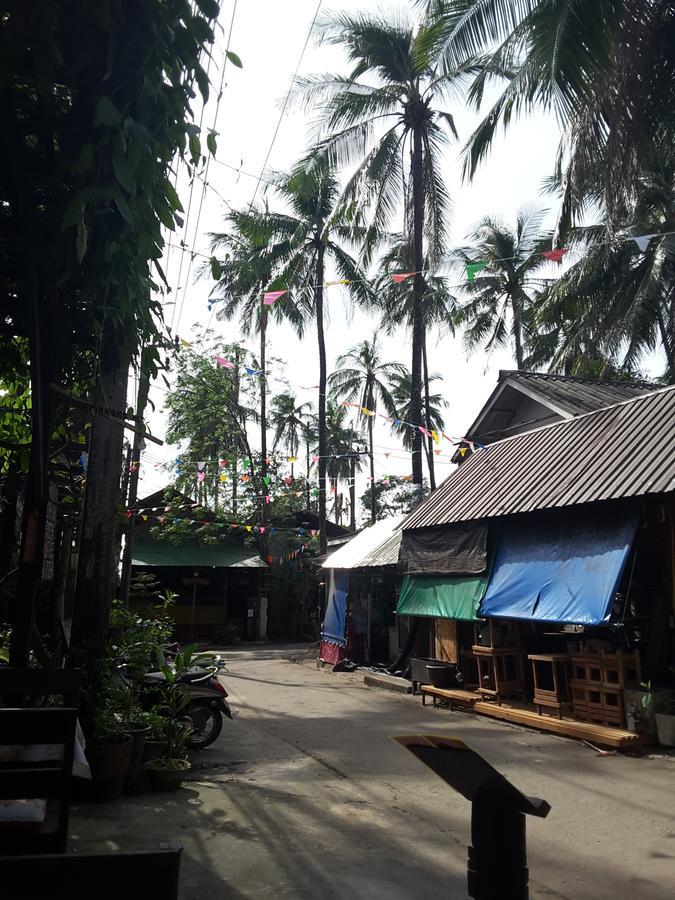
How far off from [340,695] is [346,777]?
6.75 metres

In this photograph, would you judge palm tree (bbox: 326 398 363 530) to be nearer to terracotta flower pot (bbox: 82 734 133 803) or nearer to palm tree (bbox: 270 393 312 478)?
palm tree (bbox: 270 393 312 478)

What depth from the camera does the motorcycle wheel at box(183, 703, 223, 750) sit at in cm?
848

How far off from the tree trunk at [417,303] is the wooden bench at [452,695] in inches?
261

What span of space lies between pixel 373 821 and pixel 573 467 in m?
5.93

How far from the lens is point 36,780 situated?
3.17 meters

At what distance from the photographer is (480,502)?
11688 mm

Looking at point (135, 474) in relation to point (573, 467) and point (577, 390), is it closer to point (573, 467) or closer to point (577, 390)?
point (577, 390)

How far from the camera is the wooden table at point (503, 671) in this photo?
36.5 feet

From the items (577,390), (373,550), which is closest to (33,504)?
(577,390)

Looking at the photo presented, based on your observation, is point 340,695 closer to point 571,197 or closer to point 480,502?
point 480,502

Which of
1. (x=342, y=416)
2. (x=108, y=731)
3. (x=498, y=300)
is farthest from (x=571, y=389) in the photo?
(x=342, y=416)

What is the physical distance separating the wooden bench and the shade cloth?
1987 mm

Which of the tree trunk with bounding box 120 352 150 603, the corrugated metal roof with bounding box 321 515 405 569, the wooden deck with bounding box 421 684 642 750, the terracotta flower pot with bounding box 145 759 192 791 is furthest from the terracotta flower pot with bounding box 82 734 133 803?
the corrugated metal roof with bounding box 321 515 405 569

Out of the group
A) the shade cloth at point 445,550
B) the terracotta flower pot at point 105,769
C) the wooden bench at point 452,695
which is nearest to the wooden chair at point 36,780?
the terracotta flower pot at point 105,769
